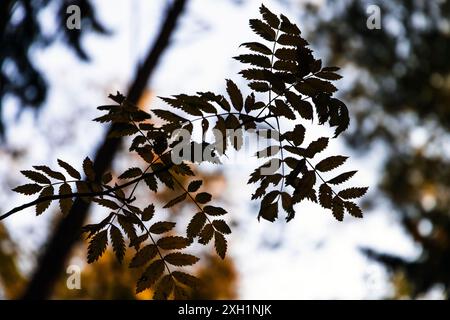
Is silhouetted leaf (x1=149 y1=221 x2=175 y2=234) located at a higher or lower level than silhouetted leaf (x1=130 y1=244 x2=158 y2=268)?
higher

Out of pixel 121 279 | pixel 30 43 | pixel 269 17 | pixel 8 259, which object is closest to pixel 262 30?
pixel 269 17

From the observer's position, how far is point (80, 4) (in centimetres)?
527

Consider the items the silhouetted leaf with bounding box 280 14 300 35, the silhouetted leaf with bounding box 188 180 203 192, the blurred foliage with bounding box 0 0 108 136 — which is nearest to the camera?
the silhouetted leaf with bounding box 280 14 300 35

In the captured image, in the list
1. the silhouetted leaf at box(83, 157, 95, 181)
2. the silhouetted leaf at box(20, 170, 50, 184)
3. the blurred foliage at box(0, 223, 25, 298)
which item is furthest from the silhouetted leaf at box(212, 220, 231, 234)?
the blurred foliage at box(0, 223, 25, 298)

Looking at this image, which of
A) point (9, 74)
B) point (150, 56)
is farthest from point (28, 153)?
point (9, 74)

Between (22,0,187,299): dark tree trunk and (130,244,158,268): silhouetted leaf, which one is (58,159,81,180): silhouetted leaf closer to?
(130,244,158,268): silhouetted leaf

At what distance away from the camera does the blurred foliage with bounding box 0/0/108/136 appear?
410 cm

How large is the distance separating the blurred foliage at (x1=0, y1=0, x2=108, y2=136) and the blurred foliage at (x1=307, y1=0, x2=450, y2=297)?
19.6 feet

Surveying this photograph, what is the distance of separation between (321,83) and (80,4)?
4713 mm

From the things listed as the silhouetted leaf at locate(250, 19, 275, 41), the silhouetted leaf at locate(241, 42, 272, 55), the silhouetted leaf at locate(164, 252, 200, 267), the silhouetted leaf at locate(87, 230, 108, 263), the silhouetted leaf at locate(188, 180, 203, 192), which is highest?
the silhouetted leaf at locate(250, 19, 275, 41)

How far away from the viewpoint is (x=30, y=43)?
4488mm

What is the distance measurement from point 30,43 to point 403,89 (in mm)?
7907

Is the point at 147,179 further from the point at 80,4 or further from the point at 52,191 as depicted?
the point at 80,4
